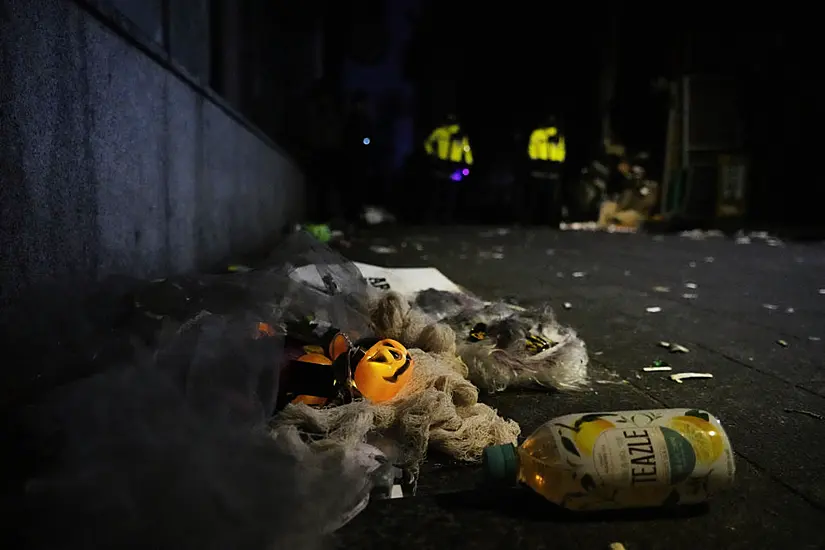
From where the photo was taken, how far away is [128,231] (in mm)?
2238

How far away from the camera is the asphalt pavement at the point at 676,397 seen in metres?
1.15

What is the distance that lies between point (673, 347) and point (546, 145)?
916cm

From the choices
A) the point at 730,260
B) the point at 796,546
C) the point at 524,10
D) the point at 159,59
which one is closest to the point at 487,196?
the point at 524,10

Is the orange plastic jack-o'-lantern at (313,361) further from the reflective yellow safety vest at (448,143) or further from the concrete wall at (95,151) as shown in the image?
the reflective yellow safety vest at (448,143)

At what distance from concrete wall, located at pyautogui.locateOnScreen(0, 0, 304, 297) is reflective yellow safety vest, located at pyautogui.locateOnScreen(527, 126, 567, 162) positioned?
27.5 ft

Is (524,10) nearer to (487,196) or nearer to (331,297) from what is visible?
(487,196)

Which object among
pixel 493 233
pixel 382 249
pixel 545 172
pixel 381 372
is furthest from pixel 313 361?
pixel 545 172

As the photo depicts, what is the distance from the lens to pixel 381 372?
1604 mm

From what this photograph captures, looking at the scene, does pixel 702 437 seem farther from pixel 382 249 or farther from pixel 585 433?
pixel 382 249

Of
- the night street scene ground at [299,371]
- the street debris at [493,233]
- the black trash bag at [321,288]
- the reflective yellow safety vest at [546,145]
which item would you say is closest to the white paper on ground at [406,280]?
the night street scene ground at [299,371]

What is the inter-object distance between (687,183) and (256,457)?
1281cm

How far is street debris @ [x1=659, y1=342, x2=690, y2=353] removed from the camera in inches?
99.2

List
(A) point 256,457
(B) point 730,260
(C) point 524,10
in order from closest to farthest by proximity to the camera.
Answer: (A) point 256,457 < (B) point 730,260 < (C) point 524,10

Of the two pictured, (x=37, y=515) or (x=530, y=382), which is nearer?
(x=37, y=515)
